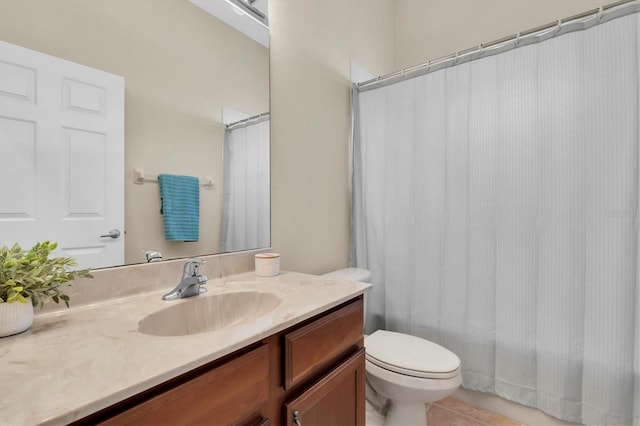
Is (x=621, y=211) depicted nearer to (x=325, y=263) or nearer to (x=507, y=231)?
(x=507, y=231)

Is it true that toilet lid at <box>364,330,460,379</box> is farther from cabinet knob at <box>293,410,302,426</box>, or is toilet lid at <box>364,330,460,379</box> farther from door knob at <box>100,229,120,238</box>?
door knob at <box>100,229,120,238</box>

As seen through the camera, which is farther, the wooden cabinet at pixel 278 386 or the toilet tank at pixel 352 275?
the toilet tank at pixel 352 275

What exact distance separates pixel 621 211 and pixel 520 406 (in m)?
1.05

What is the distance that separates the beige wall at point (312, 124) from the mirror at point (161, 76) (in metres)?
0.21

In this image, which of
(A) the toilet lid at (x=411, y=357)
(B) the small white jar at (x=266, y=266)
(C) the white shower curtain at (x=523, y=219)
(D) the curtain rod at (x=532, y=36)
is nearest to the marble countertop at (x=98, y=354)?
(B) the small white jar at (x=266, y=266)

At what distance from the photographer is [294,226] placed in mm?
1595

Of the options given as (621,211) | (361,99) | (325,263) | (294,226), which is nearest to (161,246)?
(294,226)

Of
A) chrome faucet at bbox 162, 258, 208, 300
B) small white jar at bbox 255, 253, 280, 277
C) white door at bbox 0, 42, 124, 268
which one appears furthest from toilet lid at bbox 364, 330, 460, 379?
white door at bbox 0, 42, 124, 268

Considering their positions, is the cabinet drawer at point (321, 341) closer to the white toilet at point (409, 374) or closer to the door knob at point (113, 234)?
the white toilet at point (409, 374)

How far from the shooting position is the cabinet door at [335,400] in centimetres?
80

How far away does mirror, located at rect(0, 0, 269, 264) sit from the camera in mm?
876

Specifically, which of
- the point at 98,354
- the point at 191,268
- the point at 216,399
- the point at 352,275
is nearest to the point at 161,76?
the point at 191,268

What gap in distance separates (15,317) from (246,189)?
2.72 feet

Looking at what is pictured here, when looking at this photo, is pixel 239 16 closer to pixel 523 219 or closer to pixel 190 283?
pixel 190 283
